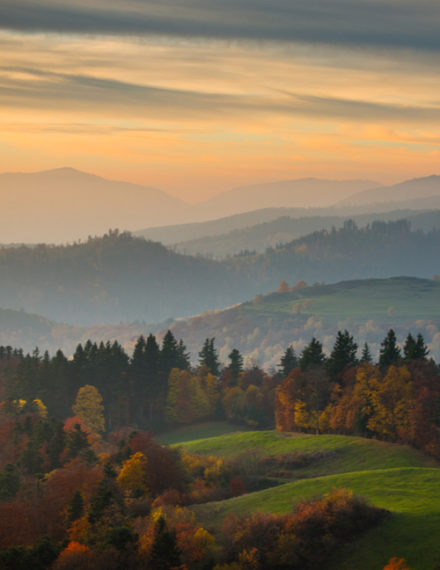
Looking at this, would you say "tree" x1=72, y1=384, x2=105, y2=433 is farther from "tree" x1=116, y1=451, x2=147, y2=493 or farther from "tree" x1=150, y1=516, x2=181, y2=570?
"tree" x1=150, y1=516, x2=181, y2=570

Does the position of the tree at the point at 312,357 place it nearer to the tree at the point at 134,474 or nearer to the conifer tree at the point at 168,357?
the conifer tree at the point at 168,357

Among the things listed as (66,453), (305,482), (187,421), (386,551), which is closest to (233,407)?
(187,421)

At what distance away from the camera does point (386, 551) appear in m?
57.1

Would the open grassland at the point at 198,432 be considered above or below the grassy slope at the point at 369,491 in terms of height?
above

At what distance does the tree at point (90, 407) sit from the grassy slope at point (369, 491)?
4064 centimetres

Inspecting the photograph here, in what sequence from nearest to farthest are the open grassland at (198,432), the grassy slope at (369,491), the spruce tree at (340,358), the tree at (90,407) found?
1. the grassy slope at (369,491)
2. the spruce tree at (340,358)
3. the open grassland at (198,432)
4. the tree at (90,407)

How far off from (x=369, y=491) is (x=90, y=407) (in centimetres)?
8962

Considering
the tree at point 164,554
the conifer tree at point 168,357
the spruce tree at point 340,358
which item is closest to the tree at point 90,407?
the conifer tree at point 168,357

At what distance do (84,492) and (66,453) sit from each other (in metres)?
23.6

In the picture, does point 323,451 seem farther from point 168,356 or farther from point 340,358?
point 168,356

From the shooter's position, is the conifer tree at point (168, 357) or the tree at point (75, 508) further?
the conifer tree at point (168, 357)

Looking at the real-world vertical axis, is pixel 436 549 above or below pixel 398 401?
below

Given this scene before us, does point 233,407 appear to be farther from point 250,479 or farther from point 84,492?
point 84,492

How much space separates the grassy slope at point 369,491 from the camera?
57125 mm
